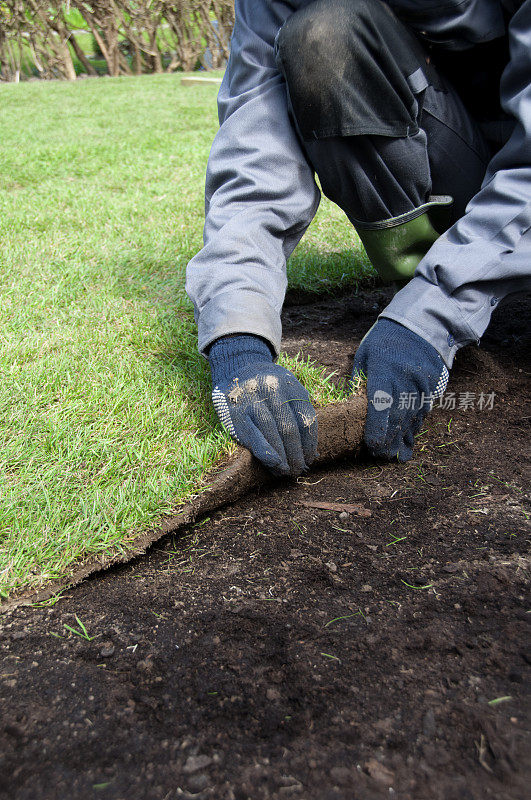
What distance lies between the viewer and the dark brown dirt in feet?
2.68

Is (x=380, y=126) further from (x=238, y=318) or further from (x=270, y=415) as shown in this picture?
(x=270, y=415)

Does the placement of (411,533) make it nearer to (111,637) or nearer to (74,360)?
(111,637)

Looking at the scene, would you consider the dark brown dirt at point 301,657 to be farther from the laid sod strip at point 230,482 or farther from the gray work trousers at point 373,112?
the gray work trousers at point 373,112

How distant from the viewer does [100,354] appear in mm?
1920

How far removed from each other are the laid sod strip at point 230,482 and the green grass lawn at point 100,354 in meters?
0.03

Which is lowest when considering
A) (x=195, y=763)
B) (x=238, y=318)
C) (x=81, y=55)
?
(x=81, y=55)

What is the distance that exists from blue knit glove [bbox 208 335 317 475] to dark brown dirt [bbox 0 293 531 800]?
116mm

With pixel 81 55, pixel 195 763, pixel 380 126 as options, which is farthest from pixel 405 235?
pixel 81 55

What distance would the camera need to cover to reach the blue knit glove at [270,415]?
4.55ft

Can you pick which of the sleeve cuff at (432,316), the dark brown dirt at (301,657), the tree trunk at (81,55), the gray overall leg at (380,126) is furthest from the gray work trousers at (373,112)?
the tree trunk at (81,55)

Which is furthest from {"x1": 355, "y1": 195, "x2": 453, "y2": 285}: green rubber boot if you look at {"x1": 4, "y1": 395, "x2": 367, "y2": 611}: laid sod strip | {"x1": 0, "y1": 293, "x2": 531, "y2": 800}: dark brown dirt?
{"x1": 0, "y1": 293, "x2": 531, "y2": 800}: dark brown dirt

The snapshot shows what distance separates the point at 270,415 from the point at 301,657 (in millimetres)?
551

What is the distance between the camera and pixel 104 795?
80 cm

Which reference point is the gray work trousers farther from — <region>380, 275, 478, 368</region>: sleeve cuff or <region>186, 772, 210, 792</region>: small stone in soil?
<region>186, 772, 210, 792</region>: small stone in soil
